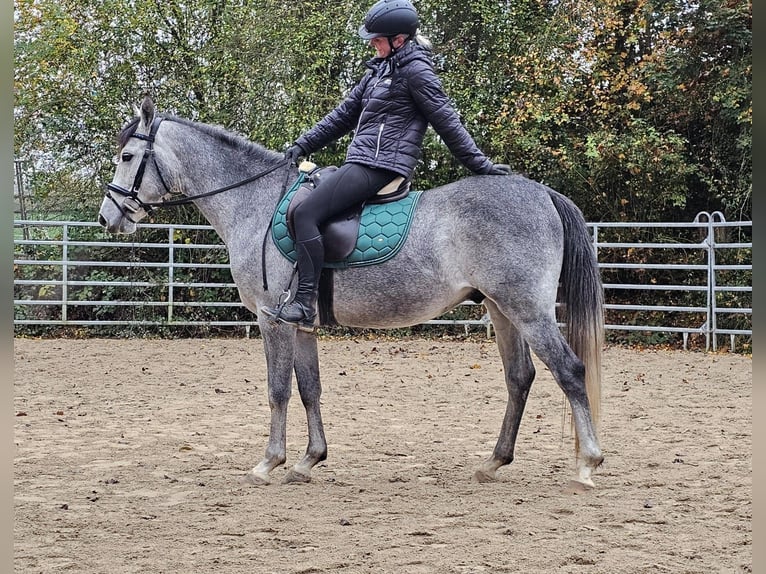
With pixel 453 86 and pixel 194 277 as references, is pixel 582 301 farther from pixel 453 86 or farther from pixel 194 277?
pixel 194 277

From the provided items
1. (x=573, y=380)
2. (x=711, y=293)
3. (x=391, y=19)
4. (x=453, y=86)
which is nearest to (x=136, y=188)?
(x=391, y=19)

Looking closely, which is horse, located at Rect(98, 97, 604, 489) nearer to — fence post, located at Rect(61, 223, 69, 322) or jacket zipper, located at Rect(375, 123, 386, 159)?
jacket zipper, located at Rect(375, 123, 386, 159)

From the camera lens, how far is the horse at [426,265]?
15.3 ft

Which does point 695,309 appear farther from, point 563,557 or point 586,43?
point 563,557

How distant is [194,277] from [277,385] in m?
9.00

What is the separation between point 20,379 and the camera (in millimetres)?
9359

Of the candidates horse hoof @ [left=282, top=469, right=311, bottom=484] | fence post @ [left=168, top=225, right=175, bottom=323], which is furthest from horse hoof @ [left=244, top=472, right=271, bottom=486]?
fence post @ [left=168, top=225, right=175, bottom=323]

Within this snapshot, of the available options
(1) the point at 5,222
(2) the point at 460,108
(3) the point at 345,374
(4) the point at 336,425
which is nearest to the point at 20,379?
(3) the point at 345,374

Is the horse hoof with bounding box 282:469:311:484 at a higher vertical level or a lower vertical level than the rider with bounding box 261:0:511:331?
lower

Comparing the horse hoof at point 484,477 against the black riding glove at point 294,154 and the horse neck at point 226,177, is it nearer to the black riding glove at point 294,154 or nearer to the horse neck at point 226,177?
the horse neck at point 226,177

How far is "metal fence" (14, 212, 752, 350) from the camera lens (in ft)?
41.3

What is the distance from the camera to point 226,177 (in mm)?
5434

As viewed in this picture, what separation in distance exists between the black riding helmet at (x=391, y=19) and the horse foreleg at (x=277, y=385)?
6.02 ft

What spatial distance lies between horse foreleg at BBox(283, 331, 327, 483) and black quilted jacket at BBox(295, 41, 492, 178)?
4.23 ft
